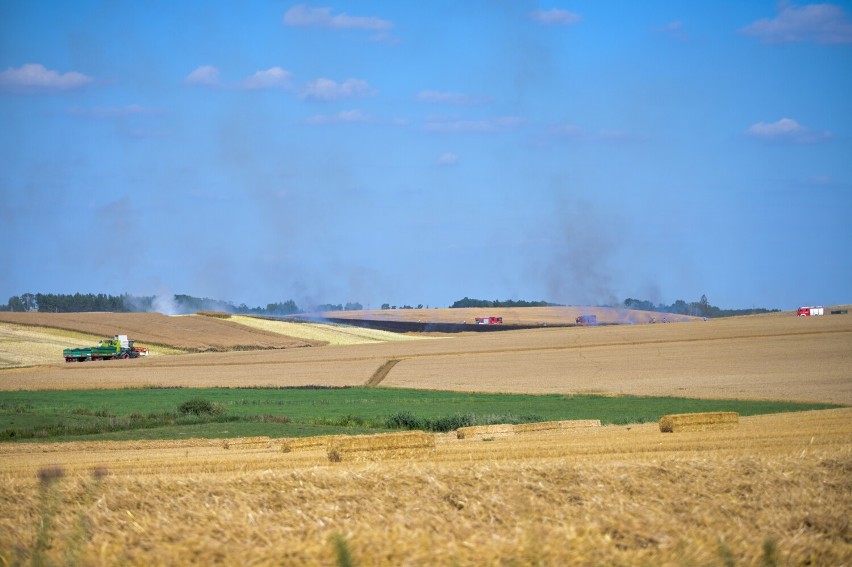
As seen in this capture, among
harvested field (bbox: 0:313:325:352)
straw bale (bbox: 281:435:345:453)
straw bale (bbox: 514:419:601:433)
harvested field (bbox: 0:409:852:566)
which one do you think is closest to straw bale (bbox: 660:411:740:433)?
straw bale (bbox: 514:419:601:433)

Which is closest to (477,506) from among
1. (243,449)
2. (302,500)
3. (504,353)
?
(302,500)

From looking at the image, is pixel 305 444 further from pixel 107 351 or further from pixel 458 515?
pixel 107 351

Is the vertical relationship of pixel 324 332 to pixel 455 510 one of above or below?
above

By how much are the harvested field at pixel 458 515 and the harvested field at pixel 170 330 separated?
85213 mm

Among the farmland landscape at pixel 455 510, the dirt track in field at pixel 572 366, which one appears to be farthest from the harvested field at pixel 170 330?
the farmland landscape at pixel 455 510

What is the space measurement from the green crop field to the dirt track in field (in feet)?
10.6

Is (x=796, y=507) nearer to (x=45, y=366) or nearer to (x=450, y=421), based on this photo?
(x=450, y=421)

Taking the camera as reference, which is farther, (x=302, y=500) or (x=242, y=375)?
(x=242, y=375)

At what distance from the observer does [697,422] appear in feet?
78.9

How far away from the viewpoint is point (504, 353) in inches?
2798

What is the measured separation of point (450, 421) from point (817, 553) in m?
26.6

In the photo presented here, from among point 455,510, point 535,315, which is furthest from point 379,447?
point 535,315

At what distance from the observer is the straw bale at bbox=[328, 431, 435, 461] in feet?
59.1

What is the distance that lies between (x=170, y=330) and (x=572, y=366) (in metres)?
58.4
